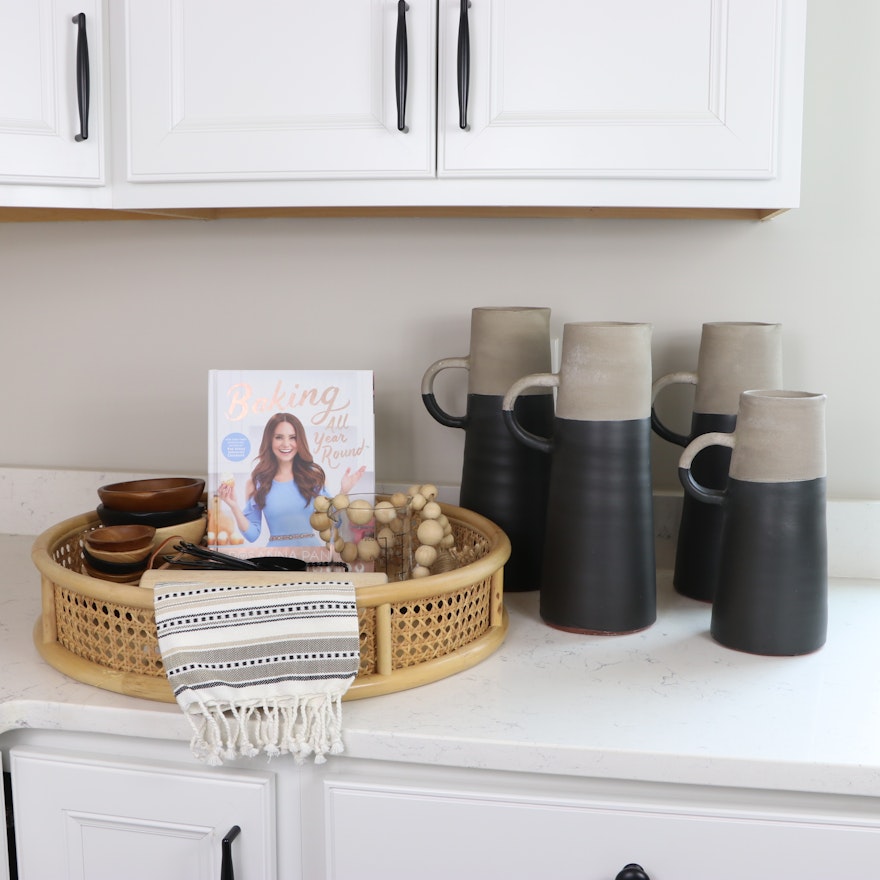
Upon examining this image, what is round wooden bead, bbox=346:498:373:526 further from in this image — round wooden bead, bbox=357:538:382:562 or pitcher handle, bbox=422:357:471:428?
pitcher handle, bbox=422:357:471:428

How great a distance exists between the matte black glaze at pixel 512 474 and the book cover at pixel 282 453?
161 mm

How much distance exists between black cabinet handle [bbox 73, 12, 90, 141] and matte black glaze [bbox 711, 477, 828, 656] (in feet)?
3.12

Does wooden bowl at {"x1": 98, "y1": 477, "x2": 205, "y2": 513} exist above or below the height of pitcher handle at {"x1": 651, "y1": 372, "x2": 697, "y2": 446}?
below

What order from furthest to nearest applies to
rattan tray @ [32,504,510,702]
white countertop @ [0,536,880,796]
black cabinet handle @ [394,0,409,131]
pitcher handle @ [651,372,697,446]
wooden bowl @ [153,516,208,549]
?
pitcher handle @ [651,372,697,446] → wooden bowl @ [153,516,208,549] → black cabinet handle @ [394,0,409,131] → rattan tray @ [32,504,510,702] → white countertop @ [0,536,880,796]

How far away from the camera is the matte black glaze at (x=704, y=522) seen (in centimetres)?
131

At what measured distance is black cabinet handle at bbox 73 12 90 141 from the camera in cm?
119

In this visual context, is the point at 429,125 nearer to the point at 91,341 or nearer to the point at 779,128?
the point at 779,128

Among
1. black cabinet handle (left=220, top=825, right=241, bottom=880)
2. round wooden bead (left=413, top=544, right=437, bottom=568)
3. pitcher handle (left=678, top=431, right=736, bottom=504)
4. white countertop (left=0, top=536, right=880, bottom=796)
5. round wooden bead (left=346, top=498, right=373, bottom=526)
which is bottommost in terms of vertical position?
black cabinet handle (left=220, top=825, right=241, bottom=880)

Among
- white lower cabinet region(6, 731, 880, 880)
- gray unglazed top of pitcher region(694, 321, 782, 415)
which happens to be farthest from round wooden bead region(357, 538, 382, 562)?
gray unglazed top of pitcher region(694, 321, 782, 415)

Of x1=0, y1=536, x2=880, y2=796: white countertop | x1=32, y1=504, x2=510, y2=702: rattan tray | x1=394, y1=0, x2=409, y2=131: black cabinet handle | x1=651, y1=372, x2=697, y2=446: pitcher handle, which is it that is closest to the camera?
x1=0, y1=536, x2=880, y2=796: white countertop

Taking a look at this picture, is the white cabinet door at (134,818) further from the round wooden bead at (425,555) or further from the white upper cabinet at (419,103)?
the white upper cabinet at (419,103)

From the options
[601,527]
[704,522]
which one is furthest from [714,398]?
[601,527]

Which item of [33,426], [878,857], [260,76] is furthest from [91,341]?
[878,857]

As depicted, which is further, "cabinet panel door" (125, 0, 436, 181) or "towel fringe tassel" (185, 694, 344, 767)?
"cabinet panel door" (125, 0, 436, 181)
